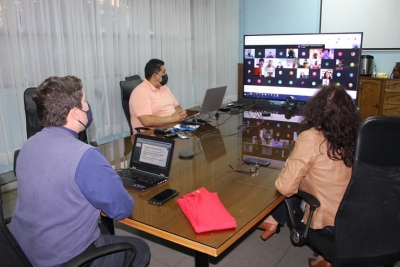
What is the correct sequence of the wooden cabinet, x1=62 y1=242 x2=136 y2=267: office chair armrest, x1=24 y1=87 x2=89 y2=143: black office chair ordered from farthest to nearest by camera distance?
the wooden cabinet → x1=24 y1=87 x2=89 y2=143: black office chair → x1=62 y1=242 x2=136 y2=267: office chair armrest

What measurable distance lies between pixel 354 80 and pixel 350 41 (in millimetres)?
341

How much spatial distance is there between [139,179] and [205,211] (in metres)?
0.49

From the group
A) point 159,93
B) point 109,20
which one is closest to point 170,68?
point 109,20

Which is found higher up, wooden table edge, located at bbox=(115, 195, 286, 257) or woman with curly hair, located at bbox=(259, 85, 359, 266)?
woman with curly hair, located at bbox=(259, 85, 359, 266)

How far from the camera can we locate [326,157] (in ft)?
5.28

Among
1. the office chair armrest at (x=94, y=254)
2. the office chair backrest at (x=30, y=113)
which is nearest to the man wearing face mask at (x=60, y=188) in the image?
the office chair armrest at (x=94, y=254)

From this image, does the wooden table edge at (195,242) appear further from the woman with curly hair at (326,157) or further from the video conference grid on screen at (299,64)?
the video conference grid on screen at (299,64)

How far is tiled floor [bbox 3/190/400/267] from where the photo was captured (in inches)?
86.9

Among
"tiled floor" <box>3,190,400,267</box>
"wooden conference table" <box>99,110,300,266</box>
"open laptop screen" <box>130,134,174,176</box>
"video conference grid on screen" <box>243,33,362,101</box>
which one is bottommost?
"tiled floor" <box>3,190,400,267</box>

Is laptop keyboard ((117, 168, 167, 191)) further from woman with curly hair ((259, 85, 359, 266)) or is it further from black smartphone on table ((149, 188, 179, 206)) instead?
woman with curly hair ((259, 85, 359, 266))

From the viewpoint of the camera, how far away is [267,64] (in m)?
3.38

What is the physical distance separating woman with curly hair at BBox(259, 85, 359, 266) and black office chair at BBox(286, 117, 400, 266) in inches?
3.3

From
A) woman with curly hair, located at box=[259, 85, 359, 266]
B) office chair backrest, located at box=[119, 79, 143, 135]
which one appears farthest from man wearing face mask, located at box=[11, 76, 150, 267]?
office chair backrest, located at box=[119, 79, 143, 135]

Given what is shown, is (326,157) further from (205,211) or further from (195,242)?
(195,242)
